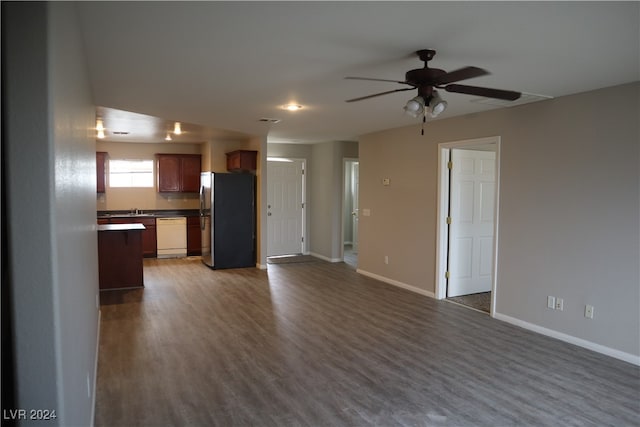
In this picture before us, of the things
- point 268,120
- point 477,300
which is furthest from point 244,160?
point 477,300

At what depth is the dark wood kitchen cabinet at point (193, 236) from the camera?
29.9 feet

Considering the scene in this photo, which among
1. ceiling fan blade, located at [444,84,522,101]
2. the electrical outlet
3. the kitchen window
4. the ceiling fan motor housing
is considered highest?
the ceiling fan motor housing

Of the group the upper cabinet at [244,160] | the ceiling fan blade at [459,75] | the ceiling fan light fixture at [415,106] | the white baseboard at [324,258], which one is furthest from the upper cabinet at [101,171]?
the ceiling fan blade at [459,75]

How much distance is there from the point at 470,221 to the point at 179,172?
6.15 metres

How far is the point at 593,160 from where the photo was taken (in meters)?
3.97

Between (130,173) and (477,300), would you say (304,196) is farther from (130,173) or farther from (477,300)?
(477,300)

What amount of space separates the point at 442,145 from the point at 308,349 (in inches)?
126

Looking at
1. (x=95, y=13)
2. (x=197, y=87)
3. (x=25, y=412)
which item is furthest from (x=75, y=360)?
(x=197, y=87)

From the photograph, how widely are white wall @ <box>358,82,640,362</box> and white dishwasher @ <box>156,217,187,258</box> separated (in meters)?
5.69

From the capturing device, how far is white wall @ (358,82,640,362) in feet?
12.3

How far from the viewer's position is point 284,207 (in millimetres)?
9227

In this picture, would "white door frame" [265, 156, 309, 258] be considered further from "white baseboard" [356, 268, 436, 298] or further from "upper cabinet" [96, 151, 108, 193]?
"upper cabinet" [96, 151, 108, 193]

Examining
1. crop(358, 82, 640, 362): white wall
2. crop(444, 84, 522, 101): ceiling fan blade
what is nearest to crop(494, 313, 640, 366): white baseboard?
crop(358, 82, 640, 362): white wall

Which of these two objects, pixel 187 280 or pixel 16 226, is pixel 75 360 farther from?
pixel 187 280
